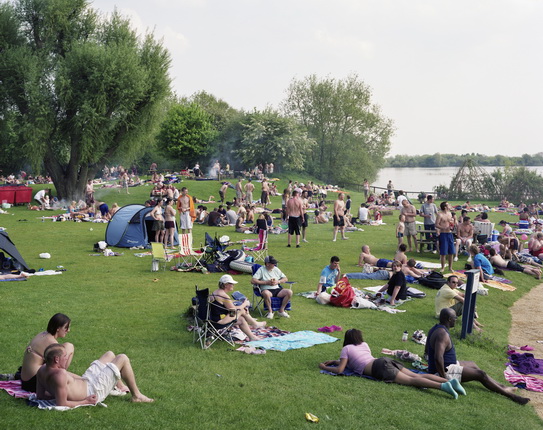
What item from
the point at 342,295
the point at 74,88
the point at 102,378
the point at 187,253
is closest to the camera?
the point at 102,378

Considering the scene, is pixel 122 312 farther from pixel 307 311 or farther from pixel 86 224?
pixel 86 224

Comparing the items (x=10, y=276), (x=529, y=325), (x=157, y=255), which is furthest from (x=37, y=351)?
(x=529, y=325)

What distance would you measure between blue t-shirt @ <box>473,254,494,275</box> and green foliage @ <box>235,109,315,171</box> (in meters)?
34.1

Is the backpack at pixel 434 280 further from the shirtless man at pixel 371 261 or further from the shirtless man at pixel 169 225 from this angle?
the shirtless man at pixel 169 225

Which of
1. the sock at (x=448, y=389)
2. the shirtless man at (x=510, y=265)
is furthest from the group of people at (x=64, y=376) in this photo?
the shirtless man at (x=510, y=265)

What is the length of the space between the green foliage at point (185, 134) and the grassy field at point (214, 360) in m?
39.9

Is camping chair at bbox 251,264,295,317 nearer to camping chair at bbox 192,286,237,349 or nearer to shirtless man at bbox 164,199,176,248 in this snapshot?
camping chair at bbox 192,286,237,349

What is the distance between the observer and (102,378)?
6.94 metres

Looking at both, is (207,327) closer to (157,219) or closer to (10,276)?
(10,276)

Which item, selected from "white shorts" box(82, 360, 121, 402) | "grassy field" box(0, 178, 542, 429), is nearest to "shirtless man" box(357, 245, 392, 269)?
"grassy field" box(0, 178, 542, 429)

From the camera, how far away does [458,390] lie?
324 inches

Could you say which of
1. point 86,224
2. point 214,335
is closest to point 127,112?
point 86,224

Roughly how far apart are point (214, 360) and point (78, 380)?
246 cm

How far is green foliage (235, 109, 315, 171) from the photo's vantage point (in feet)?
167
